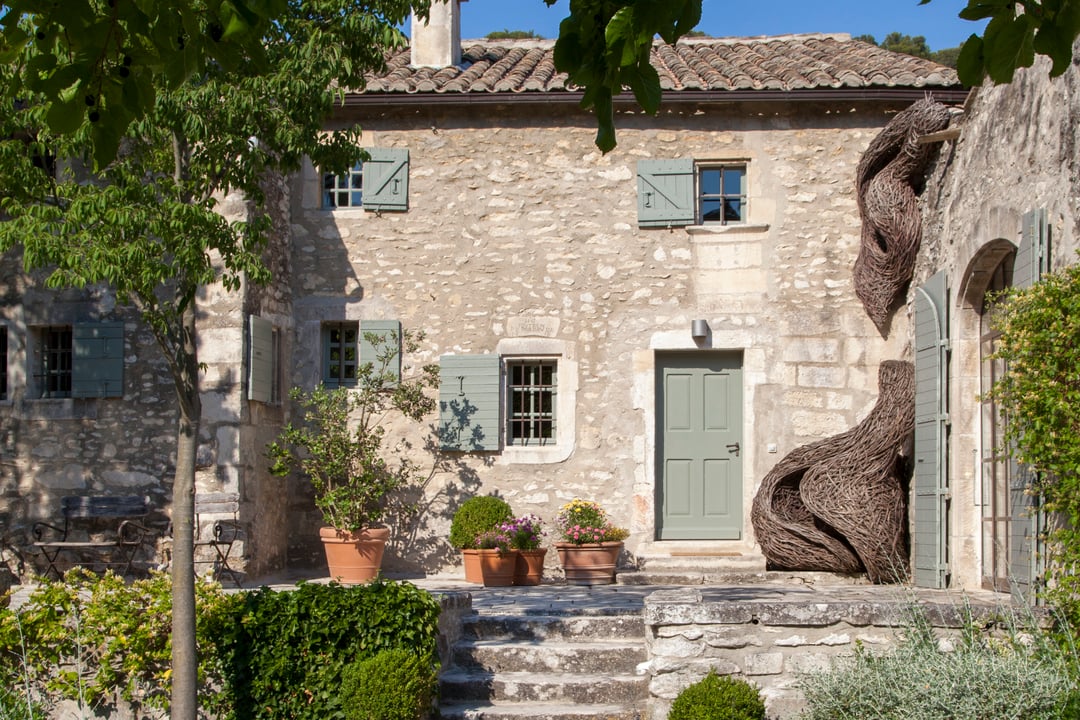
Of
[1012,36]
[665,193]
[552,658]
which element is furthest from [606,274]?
[1012,36]

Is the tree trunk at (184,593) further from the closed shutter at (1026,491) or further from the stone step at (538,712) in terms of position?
the closed shutter at (1026,491)

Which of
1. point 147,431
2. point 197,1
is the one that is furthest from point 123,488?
point 197,1

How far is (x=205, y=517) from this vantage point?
34.7ft

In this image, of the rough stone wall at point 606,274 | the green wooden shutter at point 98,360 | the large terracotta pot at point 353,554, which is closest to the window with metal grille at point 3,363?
the green wooden shutter at point 98,360

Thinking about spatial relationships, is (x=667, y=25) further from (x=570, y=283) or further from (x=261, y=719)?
(x=570, y=283)

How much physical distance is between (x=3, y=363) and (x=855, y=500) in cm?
808

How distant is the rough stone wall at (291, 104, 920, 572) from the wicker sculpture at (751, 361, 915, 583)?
60 centimetres

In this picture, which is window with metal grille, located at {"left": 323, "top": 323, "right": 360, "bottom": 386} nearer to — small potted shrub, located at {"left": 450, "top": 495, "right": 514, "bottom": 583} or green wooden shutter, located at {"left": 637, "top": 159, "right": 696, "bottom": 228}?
small potted shrub, located at {"left": 450, "top": 495, "right": 514, "bottom": 583}

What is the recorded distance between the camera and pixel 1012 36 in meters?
3.28

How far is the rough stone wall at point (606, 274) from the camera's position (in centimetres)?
1170

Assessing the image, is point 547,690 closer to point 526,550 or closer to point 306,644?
point 306,644

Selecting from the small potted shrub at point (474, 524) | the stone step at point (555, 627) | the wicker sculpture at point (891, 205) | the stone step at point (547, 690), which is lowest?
the stone step at point (547, 690)

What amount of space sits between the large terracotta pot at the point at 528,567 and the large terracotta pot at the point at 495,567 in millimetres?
124

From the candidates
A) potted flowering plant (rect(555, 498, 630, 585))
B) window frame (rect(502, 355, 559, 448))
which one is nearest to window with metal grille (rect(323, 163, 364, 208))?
window frame (rect(502, 355, 559, 448))
